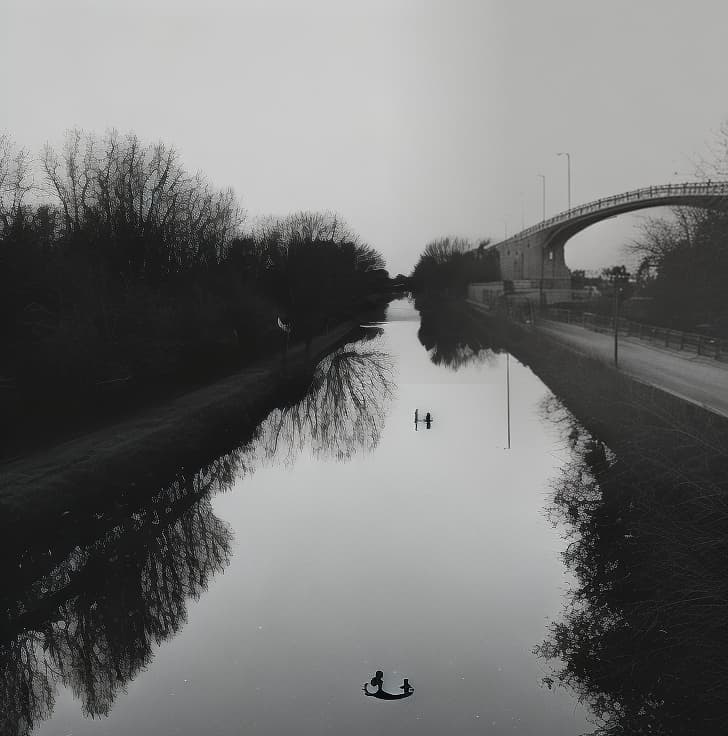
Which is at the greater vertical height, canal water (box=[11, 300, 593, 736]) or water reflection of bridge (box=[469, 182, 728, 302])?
water reflection of bridge (box=[469, 182, 728, 302])

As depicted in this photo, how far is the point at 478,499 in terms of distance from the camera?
17484mm

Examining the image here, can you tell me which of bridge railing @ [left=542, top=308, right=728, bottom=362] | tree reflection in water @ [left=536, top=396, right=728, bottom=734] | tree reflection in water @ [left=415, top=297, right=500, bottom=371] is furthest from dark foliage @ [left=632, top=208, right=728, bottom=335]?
tree reflection in water @ [left=536, top=396, right=728, bottom=734]

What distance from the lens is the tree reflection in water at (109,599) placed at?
33.1ft

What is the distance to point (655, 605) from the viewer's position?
984 centimetres

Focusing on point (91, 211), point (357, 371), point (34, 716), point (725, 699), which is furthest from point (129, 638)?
point (91, 211)

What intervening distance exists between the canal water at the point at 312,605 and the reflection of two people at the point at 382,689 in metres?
0.09

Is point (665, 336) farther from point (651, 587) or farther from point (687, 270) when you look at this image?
point (651, 587)

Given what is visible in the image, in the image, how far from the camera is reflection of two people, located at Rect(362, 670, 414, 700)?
30.0ft

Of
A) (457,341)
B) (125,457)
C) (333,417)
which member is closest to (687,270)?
(333,417)

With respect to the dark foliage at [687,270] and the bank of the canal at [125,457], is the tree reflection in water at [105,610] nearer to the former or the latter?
the bank of the canal at [125,457]

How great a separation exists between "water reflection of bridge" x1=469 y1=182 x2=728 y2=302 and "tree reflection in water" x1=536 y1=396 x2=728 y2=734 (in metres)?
44.6

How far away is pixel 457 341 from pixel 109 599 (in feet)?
153

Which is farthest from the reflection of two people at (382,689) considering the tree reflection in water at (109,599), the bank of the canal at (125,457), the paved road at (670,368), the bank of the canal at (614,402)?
the paved road at (670,368)

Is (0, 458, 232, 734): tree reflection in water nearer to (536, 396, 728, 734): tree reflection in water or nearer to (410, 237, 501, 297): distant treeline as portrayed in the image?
(536, 396, 728, 734): tree reflection in water
